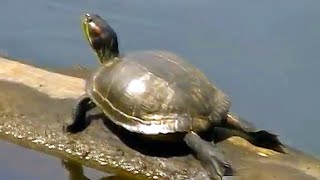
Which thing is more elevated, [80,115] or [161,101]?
[161,101]

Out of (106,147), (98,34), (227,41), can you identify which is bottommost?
(106,147)

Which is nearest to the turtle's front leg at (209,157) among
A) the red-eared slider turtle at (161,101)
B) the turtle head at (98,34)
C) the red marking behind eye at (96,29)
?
the red-eared slider turtle at (161,101)

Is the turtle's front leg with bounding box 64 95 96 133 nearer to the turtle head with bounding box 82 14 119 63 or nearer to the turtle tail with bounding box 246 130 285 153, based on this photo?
the turtle head with bounding box 82 14 119 63

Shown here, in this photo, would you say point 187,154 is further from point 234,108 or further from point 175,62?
point 234,108

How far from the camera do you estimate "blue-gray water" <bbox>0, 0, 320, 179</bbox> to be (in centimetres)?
457

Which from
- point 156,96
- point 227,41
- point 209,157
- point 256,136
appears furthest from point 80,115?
point 227,41

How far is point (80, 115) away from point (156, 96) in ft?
1.50

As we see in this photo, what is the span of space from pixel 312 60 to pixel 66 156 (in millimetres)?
2285

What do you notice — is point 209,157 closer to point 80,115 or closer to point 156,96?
point 156,96

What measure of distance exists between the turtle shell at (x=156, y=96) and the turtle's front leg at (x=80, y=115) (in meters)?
0.07

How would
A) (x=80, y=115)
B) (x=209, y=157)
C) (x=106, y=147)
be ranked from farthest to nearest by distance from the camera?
(x=80, y=115) → (x=106, y=147) → (x=209, y=157)

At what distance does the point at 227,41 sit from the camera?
5199mm

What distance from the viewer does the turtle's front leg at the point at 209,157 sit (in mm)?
2967

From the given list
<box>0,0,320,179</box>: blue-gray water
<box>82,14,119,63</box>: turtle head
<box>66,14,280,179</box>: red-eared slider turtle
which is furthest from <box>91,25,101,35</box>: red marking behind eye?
<box>0,0,320,179</box>: blue-gray water
